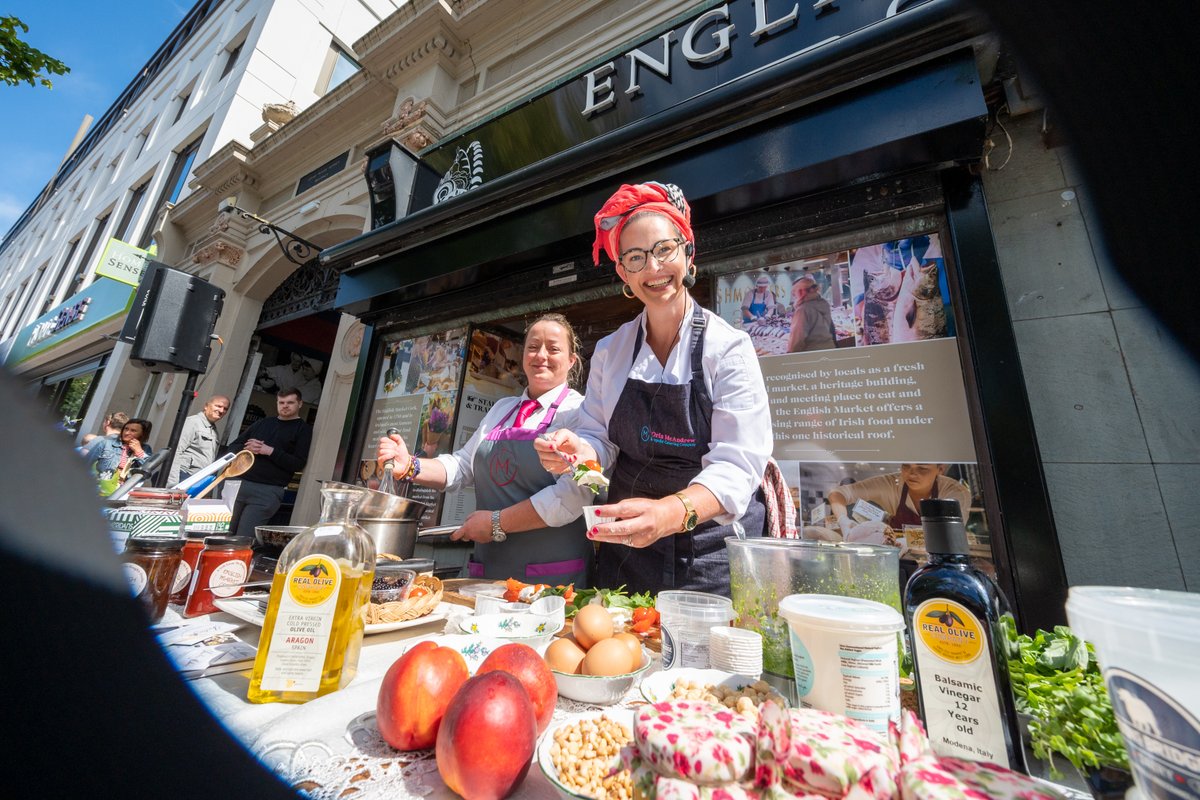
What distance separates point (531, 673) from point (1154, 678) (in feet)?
2.30

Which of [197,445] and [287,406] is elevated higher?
[287,406]

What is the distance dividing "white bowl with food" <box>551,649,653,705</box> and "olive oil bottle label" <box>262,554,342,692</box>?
1.43ft

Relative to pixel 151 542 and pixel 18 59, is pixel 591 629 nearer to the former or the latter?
pixel 151 542

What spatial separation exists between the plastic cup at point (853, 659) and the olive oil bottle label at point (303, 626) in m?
0.82

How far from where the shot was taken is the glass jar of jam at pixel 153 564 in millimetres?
993

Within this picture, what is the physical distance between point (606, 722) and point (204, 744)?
20.6 inches

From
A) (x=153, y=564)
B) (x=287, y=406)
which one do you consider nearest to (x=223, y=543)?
(x=153, y=564)

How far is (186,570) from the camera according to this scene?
1.29 meters

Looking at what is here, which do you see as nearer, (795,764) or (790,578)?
(795,764)

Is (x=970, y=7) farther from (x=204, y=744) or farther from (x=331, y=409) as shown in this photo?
(x=331, y=409)

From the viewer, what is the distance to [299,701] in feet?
2.49

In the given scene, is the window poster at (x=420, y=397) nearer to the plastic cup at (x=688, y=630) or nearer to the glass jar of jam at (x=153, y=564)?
the glass jar of jam at (x=153, y=564)

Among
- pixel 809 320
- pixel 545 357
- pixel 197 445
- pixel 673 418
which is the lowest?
pixel 673 418

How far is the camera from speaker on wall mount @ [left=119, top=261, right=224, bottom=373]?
462 centimetres
